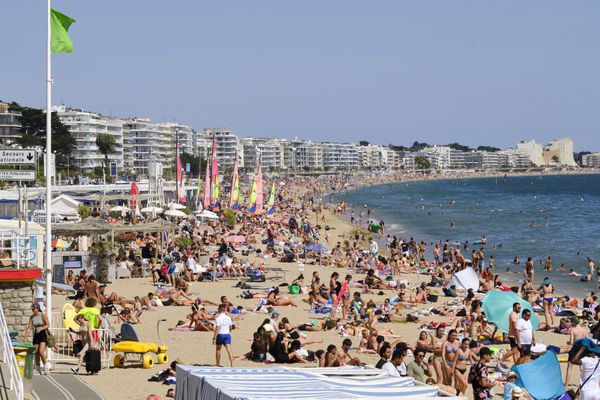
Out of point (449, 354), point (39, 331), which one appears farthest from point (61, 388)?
point (449, 354)

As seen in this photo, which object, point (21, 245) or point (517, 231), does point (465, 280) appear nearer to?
point (21, 245)

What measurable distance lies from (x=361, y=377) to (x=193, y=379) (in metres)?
1.47

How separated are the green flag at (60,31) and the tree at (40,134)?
78142mm

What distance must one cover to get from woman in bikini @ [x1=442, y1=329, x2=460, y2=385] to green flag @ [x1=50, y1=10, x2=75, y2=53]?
7.69 m

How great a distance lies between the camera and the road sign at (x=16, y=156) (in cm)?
1396

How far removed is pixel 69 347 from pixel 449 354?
233 inches

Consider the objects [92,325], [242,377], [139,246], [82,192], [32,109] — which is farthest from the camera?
[32,109]

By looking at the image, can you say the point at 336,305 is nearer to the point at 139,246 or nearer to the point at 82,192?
the point at 139,246

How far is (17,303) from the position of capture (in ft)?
44.3

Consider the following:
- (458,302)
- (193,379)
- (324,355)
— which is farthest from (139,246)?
(193,379)

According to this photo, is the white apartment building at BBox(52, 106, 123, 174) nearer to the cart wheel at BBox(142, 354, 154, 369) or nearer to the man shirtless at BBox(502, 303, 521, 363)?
the cart wheel at BBox(142, 354, 154, 369)

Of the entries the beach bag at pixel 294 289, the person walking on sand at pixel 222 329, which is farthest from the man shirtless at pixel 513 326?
the beach bag at pixel 294 289

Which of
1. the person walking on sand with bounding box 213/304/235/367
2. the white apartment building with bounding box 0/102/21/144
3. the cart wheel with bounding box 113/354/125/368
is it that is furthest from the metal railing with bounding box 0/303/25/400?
the white apartment building with bounding box 0/102/21/144

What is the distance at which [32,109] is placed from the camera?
9988 cm
